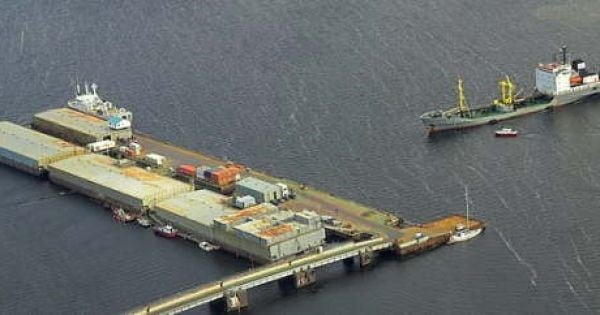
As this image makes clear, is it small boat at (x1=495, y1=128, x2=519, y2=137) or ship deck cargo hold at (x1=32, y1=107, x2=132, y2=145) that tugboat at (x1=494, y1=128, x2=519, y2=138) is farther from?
ship deck cargo hold at (x1=32, y1=107, x2=132, y2=145)

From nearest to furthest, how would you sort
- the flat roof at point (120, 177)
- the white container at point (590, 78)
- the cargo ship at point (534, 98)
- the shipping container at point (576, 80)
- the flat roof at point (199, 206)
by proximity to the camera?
the flat roof at point (199, 206) < the flat roof at point (120, 177) < the cargo ship at point (534, 98) < the shipping container at point (576, 80) < the white container at point (590, 78)

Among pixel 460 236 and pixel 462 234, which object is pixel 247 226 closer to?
pixel 460 236

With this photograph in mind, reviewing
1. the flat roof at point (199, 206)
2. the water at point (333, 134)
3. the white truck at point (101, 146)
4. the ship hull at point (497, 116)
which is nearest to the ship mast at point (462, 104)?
the ship hull at point (497, 116)

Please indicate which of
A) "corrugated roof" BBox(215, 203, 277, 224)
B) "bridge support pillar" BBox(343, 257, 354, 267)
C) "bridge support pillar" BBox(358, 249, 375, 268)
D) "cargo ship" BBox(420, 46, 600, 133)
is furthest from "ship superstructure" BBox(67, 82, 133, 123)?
"bridge support pillar" BBox(358, 249, 375, 268)

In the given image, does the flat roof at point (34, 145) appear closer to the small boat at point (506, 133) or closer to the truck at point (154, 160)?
the truck at point (154, 160)

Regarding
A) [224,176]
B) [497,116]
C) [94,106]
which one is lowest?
[224,176]

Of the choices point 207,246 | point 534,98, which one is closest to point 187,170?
point 207,246
